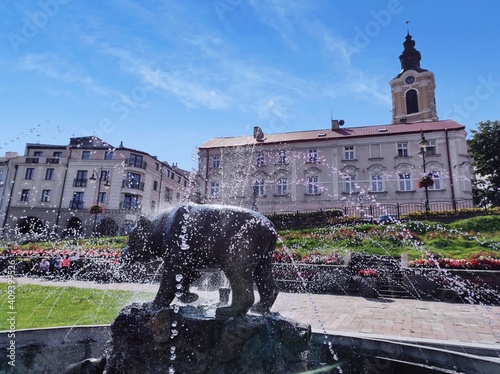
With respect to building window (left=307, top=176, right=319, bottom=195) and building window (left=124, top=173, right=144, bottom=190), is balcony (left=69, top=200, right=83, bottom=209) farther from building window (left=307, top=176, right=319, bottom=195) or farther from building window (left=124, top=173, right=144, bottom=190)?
building window (left=307, top=176, right=319, bottom=195)

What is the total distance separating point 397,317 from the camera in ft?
27.8

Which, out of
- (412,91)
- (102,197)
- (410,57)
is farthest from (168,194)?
(410,57)

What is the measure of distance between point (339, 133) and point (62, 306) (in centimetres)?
3228

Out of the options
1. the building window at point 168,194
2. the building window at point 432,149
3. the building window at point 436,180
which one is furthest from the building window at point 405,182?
the building window at point 168,194

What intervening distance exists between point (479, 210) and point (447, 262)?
1147cm

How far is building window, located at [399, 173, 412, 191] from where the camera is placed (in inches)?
1204

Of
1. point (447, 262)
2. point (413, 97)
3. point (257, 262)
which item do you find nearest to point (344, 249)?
point (447, 262)

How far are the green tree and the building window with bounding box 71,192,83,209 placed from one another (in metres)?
44.7

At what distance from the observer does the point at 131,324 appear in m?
3.97

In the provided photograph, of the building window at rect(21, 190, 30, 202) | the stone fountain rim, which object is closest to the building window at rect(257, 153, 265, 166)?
the stone fountain rim

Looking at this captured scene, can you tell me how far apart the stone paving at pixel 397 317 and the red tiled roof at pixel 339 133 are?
2461 centimetres

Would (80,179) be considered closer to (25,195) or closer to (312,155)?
(25,195)

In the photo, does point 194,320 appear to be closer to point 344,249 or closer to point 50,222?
point 344,249

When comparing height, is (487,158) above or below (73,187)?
above
